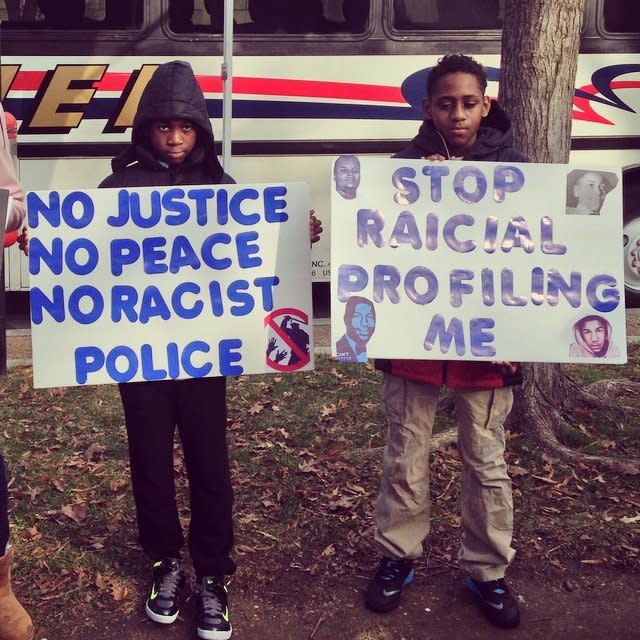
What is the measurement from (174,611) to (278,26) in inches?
207

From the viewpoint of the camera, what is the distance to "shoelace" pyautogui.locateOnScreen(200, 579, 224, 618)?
3.19 m

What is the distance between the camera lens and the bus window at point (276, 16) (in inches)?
288

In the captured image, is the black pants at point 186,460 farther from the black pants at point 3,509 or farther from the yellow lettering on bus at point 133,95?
the yellow lettering on bus at point 133,95

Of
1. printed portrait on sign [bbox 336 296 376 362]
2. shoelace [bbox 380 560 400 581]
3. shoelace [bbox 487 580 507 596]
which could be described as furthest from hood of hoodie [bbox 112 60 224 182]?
shoelace [bbox 487 580 507 596]

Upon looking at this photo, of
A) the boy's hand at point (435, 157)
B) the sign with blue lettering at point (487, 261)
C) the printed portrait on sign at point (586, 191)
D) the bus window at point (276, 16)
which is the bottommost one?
the sign with blue lettering at point (487, 261)

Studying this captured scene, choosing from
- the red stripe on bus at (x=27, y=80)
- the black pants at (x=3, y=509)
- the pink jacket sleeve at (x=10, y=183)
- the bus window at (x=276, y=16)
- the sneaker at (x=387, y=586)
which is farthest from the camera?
the bus window at (x=276, y=16)

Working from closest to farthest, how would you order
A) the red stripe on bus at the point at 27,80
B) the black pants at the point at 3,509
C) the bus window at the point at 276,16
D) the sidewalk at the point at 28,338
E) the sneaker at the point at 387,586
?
1. the black pants at the point at 3,509
2. the sneaker at the point at 387,586
3. the sidewalk at the point at 28,338
4. the red stripe on bus at the point at 27,80
5. the bus window at the point at 276,16

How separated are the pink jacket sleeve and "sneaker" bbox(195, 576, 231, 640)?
138 centimetres

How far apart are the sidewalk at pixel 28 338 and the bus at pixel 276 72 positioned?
421 millimetres

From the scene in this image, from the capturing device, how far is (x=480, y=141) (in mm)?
3178

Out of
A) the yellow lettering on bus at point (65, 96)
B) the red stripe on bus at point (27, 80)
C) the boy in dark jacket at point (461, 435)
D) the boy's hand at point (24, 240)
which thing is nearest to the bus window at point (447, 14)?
the yellow lettering on bus at point (65, 96)

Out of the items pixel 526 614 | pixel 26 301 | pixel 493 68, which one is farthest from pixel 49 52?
pixel 526 614

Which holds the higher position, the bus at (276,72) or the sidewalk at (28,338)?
the bus at (276,72)

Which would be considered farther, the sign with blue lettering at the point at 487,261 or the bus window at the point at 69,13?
the bus window at the point at 69,13
